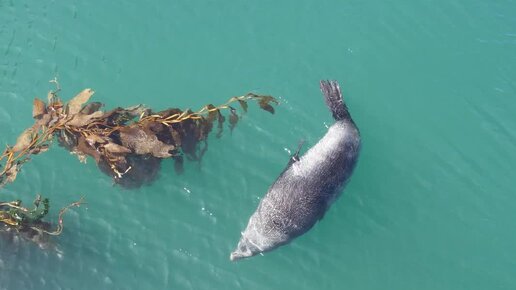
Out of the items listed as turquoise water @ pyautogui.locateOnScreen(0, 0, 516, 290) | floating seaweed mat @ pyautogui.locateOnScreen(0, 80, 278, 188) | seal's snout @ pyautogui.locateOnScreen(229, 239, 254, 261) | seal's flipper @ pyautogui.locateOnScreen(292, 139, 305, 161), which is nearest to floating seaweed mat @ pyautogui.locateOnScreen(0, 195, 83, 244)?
turquoise water @ pyautogui.locateOnScreen(0, 0, 516, 290)

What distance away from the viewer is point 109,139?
710cm

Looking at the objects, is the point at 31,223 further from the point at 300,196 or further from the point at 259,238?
the point at 300,196

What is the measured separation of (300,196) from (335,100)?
1.81m

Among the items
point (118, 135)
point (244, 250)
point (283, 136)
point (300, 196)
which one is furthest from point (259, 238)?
point (118, 135)

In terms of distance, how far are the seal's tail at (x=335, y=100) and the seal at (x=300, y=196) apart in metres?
0.45

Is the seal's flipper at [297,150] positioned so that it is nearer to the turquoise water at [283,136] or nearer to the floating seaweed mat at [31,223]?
the turquoise water at [283,136]

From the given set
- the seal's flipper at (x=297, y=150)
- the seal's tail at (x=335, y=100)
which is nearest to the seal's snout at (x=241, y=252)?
the seal's flipper at (x=297, y=150)

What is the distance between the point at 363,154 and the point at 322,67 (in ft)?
5.40

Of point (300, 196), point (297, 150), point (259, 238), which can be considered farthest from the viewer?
point (297, 150)

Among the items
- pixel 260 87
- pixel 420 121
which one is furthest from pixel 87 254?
pixel 420 121

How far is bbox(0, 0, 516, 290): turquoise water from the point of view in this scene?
766cm

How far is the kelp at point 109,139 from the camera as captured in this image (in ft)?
23.1

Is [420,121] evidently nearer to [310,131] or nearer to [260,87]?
[310,131]

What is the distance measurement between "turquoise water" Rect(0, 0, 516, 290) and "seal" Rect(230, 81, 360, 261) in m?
0.39
